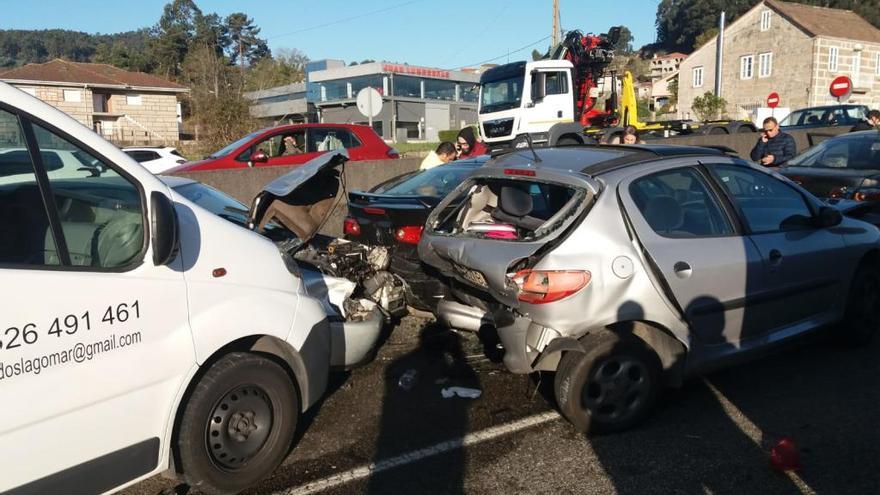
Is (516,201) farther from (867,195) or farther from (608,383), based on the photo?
(867,195)

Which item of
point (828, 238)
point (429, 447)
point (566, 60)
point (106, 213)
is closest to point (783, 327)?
point (828, 238)

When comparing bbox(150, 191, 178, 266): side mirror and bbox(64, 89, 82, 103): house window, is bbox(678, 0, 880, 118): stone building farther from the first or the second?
bbox(150, 191, 178, 266): side mirror

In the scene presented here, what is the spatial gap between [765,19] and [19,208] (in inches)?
2330

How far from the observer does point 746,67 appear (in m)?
55.5

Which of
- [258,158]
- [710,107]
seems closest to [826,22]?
[710,107]

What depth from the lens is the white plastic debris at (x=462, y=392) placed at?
474 cm

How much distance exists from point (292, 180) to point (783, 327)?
148 inches

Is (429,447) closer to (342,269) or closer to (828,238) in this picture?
(342,269)

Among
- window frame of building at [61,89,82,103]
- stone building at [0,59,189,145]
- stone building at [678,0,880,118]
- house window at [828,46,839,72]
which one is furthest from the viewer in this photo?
house window at [828,46,839,72]

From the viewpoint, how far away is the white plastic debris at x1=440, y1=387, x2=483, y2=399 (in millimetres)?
4738

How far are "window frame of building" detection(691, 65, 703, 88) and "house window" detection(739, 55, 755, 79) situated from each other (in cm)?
410

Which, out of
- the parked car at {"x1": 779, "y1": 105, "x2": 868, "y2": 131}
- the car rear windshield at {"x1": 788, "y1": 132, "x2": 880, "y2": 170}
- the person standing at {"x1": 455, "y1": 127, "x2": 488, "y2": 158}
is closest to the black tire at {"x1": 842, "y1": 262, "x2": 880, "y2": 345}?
the car rear windshield at {"x1": 788, "y1": 132, "x2": 880, "y2": 170}

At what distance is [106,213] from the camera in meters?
2.99

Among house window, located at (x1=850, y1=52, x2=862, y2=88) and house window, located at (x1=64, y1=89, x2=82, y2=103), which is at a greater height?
house window, located at (x1=850, y1=52, x2=862, y2=88)
